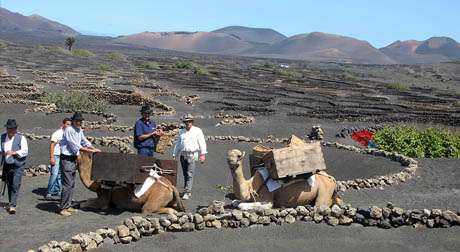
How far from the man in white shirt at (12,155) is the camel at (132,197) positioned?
1.17m

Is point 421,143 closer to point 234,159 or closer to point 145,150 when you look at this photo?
point 145,150

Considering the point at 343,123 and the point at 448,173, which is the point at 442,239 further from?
the point at 343,123

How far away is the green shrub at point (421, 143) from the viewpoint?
23.9m

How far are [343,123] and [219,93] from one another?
20.9 m

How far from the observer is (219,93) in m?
56.8

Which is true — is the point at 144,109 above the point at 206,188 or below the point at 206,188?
above

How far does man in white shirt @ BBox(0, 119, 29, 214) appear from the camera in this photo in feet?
41.2

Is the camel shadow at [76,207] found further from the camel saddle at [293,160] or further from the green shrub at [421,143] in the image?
the green shrub at [421,143]

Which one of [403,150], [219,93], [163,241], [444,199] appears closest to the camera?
[163,241]

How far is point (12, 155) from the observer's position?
12.5 meters

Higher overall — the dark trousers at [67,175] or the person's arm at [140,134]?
the person's arm at [140,134]

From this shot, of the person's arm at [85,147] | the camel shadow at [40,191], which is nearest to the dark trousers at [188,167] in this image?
the person's arm at [85,147]

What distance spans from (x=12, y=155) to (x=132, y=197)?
2.54m

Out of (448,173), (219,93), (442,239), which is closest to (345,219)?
(442,239)
